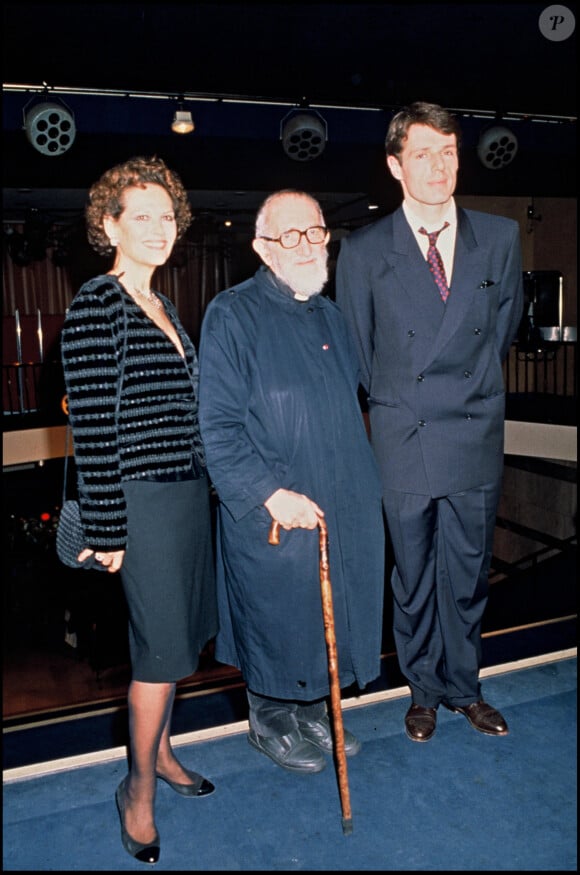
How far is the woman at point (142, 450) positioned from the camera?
176 centimetres

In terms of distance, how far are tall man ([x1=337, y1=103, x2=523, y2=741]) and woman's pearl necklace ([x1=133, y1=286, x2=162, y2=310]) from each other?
610 millimetres

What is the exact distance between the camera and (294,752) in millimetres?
2312

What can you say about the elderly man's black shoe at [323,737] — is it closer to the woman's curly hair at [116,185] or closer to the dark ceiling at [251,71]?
the woman's curly hair at [116,185]

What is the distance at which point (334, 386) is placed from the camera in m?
2.18

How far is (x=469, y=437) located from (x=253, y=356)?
0.69 meters

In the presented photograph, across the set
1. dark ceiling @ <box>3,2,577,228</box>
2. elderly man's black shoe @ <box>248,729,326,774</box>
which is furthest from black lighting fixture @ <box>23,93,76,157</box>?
elderly man's black shoe @ <box>248,729,326,774</box>

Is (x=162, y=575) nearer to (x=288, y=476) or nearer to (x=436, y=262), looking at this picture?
(x=288, y=476)

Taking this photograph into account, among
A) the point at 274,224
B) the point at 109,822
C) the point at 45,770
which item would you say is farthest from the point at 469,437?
the point at 45,770

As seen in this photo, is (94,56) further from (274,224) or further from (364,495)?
(364,495)

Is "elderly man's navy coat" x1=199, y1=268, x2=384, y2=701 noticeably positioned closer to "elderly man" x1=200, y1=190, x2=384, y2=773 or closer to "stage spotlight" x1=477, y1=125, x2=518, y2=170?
"elderly man" x1=200, y1=190, x2=384, y2=773

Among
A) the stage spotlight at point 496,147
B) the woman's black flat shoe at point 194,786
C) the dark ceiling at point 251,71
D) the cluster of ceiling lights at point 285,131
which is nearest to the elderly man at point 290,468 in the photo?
the woman's black flat shoe at point 194,786

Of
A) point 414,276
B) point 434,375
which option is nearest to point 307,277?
point 414,276

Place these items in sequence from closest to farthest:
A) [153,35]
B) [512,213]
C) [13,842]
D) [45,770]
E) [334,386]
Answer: [13,842] → [334,386] → [45,770] → [153,35] → [512,213]

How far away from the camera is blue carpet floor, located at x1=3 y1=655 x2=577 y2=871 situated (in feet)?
6.39
